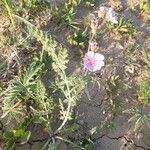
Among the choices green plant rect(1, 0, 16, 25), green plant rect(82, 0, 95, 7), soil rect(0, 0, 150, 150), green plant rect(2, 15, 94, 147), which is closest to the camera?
green plant rect(2, 15, 94, 147)

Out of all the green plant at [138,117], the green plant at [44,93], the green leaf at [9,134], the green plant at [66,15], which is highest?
the green plant at [66,15]

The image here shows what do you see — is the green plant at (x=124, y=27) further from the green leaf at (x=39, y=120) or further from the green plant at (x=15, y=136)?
the green plant at (x=15, y=136)

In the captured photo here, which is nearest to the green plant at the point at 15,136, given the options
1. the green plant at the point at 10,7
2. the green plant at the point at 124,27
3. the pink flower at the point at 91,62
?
the pink flower at the point at 91,62

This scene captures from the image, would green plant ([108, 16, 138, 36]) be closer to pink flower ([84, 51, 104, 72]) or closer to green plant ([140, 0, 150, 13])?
green plant ([140, 0, 150, 13])

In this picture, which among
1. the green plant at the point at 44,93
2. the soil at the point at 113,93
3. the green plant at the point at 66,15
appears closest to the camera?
the green plant at the point at 44,93

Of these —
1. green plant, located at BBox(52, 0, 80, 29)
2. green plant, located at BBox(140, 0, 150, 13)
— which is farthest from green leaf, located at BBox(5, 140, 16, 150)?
green plant, located at BBox(140, 0, 150, 13)

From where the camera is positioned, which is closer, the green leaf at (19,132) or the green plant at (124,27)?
the green leaf at (19,132)

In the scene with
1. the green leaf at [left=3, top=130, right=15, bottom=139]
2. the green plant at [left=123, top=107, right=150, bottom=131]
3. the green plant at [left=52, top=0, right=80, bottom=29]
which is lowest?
the green plant at [left=123, top=107, right=150, bottom=131]

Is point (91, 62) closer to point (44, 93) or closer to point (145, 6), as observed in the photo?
point (44, 93)
